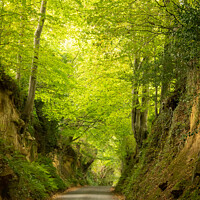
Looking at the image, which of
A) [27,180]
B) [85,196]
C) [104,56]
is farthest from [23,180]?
[104,56]

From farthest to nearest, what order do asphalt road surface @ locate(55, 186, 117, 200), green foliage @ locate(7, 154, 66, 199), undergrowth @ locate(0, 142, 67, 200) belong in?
1. asphalt road surface @ locate(55, 186, 117, 200)
2. green foliage @ locate(7, 154, 66, 199)
3. undergrowth @ locate(0, 142, 67, 200)

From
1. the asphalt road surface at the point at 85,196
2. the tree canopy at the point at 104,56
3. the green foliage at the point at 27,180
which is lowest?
the asphalt road surface at the point at 85,196

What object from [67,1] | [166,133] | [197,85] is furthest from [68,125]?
[197,85]

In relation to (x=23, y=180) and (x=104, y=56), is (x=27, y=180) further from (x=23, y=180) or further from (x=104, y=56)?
(x=104, y=56)

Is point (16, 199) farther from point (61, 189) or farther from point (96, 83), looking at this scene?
point (96, 83)

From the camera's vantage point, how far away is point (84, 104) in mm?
21031

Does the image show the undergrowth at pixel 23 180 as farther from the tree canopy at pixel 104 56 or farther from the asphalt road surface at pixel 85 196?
the tree canopy at pixel 104 56

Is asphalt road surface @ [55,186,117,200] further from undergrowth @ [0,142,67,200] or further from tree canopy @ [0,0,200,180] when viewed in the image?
tree canopy @ [0,0,200,180]

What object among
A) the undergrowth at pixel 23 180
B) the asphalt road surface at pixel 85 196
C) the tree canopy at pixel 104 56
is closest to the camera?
the undergrowth at pixel 23 180

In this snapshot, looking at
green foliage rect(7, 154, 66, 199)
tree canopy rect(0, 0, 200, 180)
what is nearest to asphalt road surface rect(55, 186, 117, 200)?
green foliage rect(7, 154, 66, 199)

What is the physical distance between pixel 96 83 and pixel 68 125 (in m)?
5.69

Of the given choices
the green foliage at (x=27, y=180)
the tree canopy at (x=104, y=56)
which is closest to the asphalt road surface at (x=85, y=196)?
the green foliage at (x=27, y=180)

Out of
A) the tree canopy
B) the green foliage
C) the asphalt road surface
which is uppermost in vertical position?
the tree canopy

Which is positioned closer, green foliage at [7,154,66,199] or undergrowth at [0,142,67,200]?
undergrowth at [0,142,67,200]
